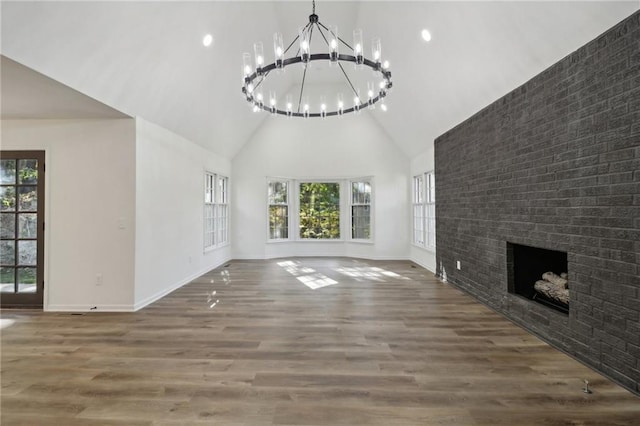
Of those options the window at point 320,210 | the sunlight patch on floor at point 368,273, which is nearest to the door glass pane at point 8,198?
the sunlight patch on floor at point 368,273

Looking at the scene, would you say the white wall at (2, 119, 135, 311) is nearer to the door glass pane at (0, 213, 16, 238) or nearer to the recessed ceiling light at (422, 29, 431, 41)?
the door glass pane at (0, 213, 16, 238)

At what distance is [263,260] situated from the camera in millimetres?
7762

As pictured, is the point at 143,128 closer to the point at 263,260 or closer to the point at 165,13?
the point at 165,13

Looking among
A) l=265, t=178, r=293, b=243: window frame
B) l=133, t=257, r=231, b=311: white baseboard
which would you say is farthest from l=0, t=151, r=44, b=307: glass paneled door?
l=265, t=178, r=293, b=243: window frame

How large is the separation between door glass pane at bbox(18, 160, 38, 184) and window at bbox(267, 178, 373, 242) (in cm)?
474

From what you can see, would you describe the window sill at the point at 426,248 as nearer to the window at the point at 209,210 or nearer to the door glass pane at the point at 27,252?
the window at the point at 209,210

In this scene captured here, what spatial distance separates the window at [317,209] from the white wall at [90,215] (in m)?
4.35

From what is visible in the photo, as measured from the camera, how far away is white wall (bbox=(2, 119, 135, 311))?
393cm

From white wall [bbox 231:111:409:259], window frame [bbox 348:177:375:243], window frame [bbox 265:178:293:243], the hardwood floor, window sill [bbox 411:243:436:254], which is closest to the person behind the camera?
the hardwood floor

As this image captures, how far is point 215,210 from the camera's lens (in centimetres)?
694

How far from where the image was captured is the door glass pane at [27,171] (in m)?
4.03

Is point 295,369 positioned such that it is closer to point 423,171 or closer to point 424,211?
point 424,211

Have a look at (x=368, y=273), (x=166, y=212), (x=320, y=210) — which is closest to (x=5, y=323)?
(x=166, y=212)

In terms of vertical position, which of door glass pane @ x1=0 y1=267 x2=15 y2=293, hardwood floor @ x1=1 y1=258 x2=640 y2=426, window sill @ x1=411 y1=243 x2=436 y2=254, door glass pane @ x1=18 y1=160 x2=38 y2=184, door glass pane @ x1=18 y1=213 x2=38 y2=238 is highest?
door glass pane @ x1=18 y1=160 x2=38 y2=184
